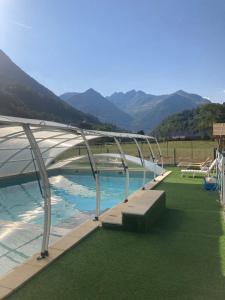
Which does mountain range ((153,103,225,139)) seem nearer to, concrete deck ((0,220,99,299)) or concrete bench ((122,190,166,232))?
concrete bench ((122,190,166,232))

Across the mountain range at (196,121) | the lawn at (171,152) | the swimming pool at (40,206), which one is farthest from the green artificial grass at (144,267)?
the mountain range at (196,121)

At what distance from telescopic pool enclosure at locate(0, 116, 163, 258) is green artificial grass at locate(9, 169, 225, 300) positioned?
0.83m

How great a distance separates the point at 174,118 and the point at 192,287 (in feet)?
328

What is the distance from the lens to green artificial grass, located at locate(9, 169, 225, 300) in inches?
155

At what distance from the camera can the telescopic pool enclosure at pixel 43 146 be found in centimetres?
507

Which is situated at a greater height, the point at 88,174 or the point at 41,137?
the point at 41,137

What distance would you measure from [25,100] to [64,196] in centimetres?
6581

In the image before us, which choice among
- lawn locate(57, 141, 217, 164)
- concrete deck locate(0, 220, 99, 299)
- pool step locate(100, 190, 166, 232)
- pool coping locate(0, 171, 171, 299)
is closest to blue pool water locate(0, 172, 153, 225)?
pool step locate(100, 190, 166, 232)

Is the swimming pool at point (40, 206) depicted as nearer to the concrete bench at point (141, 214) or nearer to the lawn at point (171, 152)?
the concrete bench at point (141, 214)

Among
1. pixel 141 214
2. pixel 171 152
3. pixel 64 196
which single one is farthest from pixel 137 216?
pixel 171 152

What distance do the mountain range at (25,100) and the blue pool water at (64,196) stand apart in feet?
112

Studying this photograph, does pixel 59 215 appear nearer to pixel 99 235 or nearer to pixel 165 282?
pixel 99 235

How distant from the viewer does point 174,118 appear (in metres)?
102

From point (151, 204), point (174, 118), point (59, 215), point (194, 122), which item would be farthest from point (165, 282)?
point (174, 118)
